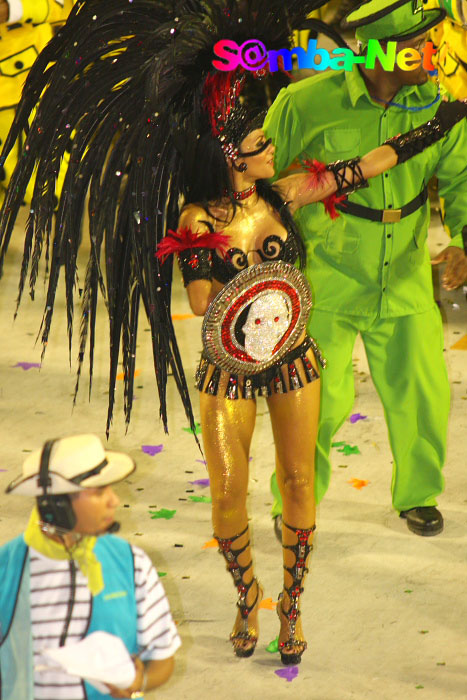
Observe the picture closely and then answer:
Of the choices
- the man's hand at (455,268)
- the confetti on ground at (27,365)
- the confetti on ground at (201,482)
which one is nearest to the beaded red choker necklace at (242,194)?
the man's hand at (455,268)

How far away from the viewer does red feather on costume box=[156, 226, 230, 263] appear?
3.10 metres

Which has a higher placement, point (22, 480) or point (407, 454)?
point (22, 480)

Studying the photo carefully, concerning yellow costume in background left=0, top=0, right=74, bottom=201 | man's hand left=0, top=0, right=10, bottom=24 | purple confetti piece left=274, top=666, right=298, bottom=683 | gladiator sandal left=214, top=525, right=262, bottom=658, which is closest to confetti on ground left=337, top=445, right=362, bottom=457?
gladiator sandal left=214, top=525, right=262, bottom=658

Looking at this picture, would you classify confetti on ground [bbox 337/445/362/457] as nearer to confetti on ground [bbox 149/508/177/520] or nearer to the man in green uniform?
the man in green uniform

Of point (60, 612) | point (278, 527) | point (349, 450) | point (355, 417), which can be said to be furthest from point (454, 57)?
point (60, 612)

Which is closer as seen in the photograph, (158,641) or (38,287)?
(158,641)

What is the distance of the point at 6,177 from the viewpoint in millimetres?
6988

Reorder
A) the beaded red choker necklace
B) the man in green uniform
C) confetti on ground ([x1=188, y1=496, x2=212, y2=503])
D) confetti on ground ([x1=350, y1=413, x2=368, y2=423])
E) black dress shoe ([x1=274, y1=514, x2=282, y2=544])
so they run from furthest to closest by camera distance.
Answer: confetti on ground ([x1=350, y1=413, x2=368, y2=423]), confetti on ground ([x1=188, y1=496, x2=212, y2=503]), black dress shoe ([x1=274, y1=514, x2=282, y2=544]), the man in green uniform, the beaded red choker necklace

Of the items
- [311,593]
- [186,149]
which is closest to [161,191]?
[186,149]

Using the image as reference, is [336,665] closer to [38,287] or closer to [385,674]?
[385,674]

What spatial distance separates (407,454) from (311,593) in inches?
28.3

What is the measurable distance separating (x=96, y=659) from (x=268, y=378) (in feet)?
4.43

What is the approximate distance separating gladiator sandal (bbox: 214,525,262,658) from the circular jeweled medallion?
22.7 inches

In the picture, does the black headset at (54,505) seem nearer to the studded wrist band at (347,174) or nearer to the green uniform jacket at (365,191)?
the studded wrist band at (347,174)
